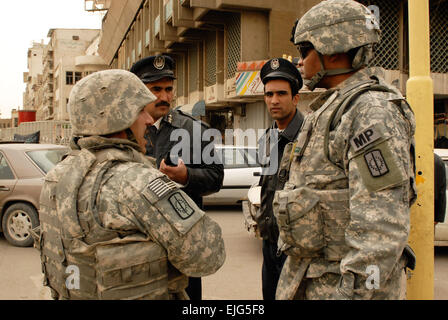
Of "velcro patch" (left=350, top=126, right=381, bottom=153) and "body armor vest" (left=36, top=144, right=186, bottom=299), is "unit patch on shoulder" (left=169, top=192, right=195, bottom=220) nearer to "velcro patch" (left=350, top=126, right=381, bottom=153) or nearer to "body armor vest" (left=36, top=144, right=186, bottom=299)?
"body armor vest" (left=36, top=144, right=186, bottom=299)

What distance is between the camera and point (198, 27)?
63.8ft

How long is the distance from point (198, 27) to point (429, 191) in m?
18.1

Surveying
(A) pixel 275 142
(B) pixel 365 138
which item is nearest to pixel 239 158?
(A) pixel 275 142

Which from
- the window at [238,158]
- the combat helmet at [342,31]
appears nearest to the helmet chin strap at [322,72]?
the combat helmet at [342,31]

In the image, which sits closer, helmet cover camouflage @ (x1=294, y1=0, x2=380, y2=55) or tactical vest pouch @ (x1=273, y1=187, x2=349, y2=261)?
tactical vest pouch @ (x1=273, y1=187, x2=349, y2=261)

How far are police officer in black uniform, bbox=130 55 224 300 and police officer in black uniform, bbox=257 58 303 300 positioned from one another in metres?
0.38

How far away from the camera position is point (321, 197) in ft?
5.83

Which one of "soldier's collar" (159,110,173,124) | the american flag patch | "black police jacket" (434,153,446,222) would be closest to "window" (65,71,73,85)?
"soldier's collar" (159,110,173,124)

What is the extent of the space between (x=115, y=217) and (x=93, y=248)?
0.15 meters

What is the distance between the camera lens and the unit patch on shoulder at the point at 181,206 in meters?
1.67

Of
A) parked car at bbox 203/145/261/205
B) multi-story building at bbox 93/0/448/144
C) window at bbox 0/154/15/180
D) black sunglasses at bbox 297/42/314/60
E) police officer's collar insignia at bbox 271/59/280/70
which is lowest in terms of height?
parked car at bbox 203/145/261/205

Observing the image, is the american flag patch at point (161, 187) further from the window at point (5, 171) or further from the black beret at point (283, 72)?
the window at point (5, 171)

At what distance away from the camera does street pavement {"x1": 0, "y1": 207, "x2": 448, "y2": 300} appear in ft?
14.4
